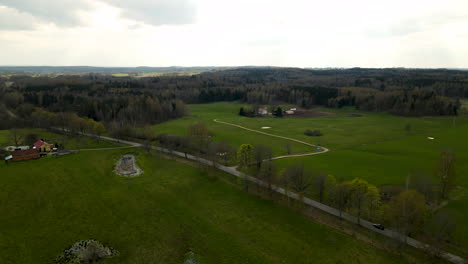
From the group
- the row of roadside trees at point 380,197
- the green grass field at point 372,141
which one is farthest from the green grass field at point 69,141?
the row of roadside trees at point 380,197

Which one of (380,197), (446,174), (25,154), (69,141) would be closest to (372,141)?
(446,174)

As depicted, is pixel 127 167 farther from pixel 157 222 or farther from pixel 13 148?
pixel 13 148

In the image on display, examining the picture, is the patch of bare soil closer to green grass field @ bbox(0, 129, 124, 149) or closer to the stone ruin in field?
green grass field @ bbox(0, 129, 124, 149)

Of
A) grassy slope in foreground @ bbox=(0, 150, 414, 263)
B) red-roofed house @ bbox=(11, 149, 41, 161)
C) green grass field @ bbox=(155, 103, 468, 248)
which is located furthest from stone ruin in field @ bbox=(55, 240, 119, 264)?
red-roofed house @ bbox=(11, 149, 41, 161)

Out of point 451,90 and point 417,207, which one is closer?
point 417,207

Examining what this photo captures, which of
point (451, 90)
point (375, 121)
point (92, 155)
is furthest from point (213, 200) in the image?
point (451, 90)

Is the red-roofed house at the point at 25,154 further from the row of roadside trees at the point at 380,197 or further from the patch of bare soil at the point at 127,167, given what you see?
the row of roadside trees at the point at 380,197

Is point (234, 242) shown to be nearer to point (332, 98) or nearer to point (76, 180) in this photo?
point (76, 180)
